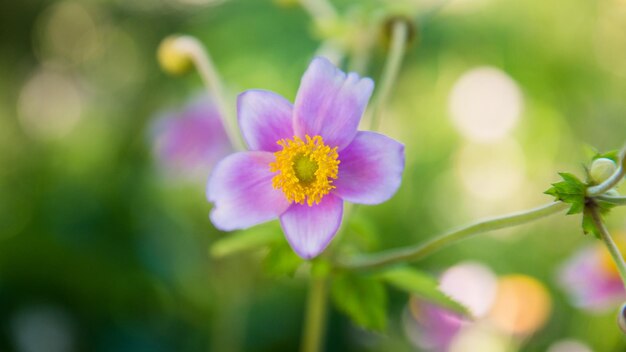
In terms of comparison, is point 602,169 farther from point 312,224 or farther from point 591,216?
point 312,224

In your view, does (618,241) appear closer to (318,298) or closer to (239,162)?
(318,298)

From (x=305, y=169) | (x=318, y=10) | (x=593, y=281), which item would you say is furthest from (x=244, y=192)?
(x=593, y=281)

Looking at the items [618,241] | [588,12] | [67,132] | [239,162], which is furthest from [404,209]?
[239,162]

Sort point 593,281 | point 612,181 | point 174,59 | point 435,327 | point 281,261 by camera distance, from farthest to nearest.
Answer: point 435,327 → point 593,281 → point 174,59 → point 281,261 → point 612,181

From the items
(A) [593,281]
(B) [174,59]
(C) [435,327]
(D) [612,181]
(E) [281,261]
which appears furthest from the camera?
(C) [435,327]

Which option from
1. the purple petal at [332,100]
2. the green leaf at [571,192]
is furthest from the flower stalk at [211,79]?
the green leaf at [571,192]
